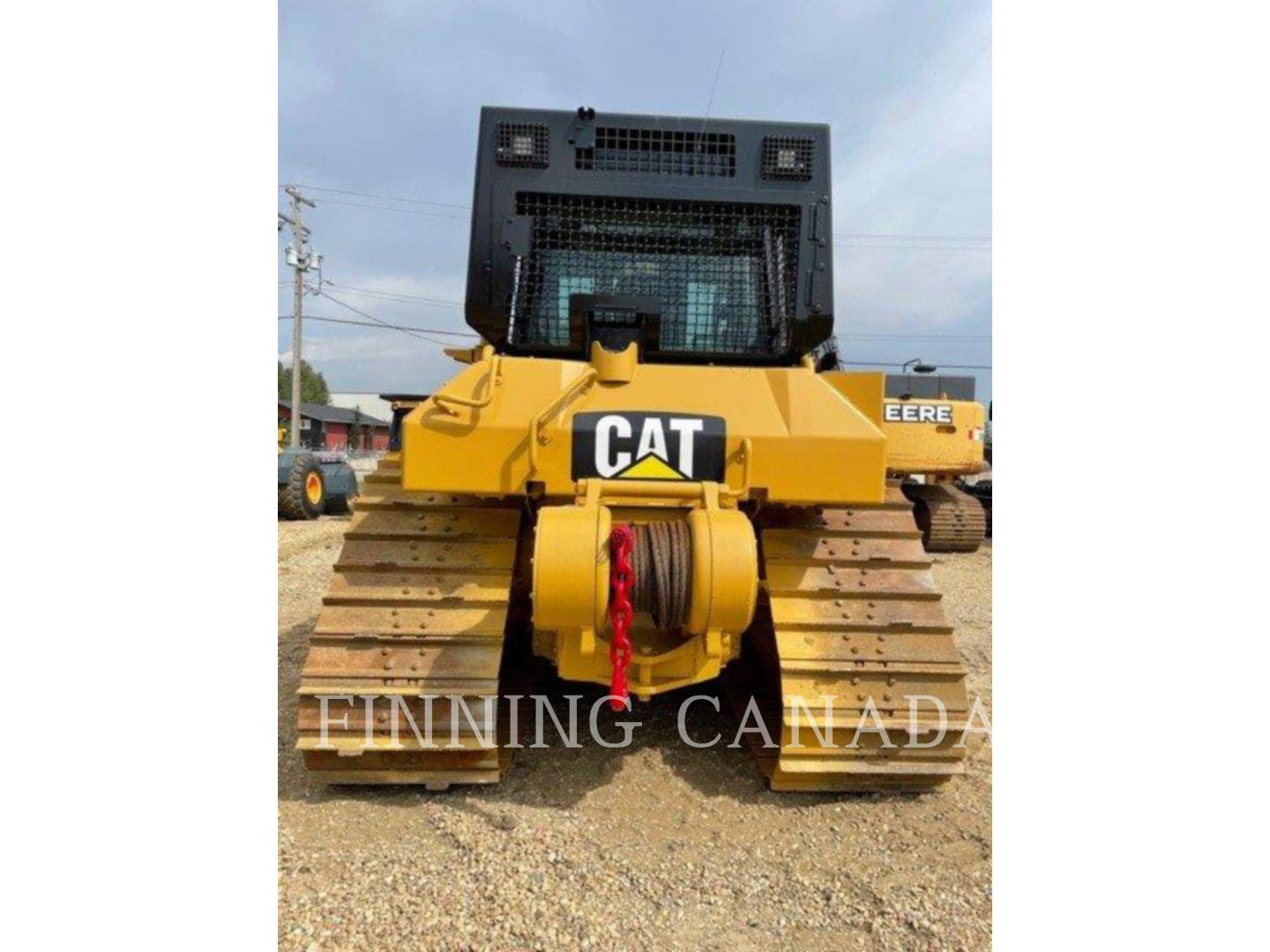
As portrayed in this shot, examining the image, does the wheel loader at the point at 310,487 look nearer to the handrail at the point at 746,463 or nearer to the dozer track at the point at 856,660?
the dozer track at the point at 856,660

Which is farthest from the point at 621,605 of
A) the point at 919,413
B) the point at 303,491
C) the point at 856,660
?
the point at 303,491

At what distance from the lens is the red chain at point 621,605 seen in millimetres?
2363

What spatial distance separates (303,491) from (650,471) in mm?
12914

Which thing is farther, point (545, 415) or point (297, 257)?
point (297, 257)

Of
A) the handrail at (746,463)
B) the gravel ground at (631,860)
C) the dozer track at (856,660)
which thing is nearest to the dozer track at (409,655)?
the gravel ground at (631,860)

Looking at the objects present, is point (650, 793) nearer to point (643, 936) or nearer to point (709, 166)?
point (643, 936)

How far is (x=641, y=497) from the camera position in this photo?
2.68 metres

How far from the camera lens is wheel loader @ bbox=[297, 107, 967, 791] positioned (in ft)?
8.66

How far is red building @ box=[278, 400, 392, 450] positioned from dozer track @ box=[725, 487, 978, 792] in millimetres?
48636

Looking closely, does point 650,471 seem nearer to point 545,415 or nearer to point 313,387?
point 545,415

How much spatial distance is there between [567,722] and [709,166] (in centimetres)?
290

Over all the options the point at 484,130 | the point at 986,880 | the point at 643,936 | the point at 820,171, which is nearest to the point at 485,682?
the point at 643,936

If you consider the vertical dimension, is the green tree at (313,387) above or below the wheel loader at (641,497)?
above

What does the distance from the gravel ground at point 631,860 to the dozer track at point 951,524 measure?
8208 mm
